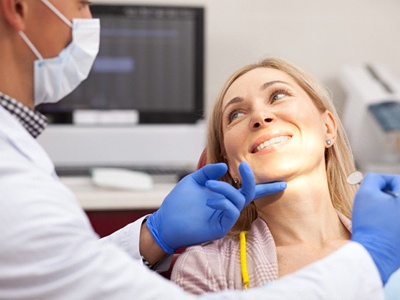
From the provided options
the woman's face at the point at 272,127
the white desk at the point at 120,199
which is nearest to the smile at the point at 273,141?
the woman's face at the point at 272,127

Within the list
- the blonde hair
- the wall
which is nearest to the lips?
the blonde hair

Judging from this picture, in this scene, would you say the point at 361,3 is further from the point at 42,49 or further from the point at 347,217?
the point at 42,49

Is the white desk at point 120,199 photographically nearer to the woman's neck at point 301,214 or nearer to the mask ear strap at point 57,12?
the woman's neck at point 301,214

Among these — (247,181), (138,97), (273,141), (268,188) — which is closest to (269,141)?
(273,141)

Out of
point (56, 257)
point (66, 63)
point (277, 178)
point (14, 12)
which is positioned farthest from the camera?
point (277, 178)

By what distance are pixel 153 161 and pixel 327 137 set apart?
1.42 meters

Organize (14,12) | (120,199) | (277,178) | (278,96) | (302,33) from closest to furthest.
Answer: (14,12) → (277,178) → (278,96) → (120,199) → (302,33)

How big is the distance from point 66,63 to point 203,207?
1.35 feet

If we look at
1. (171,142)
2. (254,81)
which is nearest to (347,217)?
(254,81)

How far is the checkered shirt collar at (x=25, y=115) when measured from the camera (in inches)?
45.7

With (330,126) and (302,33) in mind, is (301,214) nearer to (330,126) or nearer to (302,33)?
(330,126)

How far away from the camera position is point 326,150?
1772 millimetres

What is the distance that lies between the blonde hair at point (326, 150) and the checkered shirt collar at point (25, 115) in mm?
612

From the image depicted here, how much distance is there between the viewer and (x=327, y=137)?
173cm
